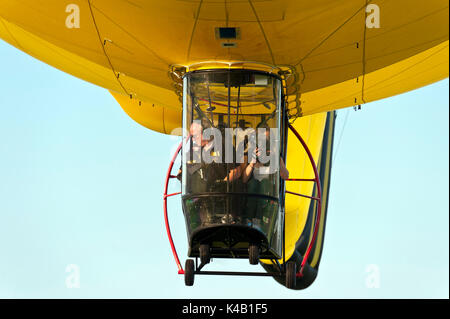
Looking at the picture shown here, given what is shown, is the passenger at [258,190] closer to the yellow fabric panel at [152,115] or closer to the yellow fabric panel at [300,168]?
the yellow fabric panel at [300,168]

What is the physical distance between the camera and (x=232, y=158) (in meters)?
8.63

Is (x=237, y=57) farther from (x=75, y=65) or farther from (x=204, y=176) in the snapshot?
(x=75, y=65)

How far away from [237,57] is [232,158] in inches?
41.9

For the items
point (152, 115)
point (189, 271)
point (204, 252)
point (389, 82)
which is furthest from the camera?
point (152, 115)

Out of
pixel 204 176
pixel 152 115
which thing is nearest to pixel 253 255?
pixel 204 176

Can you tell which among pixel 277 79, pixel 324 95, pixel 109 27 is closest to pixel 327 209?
pixel 324 95

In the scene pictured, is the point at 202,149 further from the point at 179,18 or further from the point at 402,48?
the point at 402,48

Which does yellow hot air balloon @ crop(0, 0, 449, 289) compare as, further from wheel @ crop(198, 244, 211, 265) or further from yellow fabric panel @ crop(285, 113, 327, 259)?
yellow fabric panel @ crop(285, 113, 327, 259)

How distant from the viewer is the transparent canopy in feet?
28.2

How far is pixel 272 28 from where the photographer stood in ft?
27.3

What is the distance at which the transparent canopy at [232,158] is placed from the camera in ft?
28.2

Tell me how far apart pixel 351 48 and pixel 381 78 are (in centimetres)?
108

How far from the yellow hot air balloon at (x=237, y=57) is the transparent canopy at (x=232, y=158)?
1 centimetres

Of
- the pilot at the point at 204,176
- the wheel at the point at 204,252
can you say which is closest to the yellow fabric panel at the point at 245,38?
the pilot at the point at 204,176
